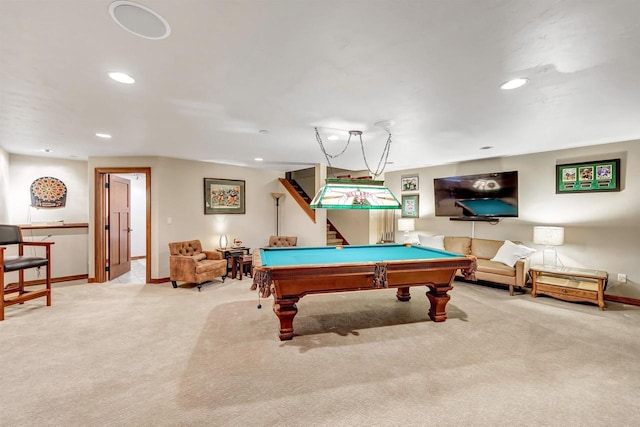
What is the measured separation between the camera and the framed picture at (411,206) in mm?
Answer: 6711

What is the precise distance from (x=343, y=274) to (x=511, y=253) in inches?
137

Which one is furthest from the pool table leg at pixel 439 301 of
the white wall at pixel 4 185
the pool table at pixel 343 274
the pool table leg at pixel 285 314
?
the white wall at pixel 4 185

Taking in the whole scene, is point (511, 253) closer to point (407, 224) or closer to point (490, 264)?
point (490, 264)

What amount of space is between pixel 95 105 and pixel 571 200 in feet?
21.5

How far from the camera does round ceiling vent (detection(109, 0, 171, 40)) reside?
4.64 ft

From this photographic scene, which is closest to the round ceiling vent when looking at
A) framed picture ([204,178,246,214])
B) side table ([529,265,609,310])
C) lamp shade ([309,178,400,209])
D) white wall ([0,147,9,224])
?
lamp shade ([309,178,400,209])

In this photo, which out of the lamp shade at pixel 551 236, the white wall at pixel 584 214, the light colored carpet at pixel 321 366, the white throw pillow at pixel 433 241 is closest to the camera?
the light colored carpet at pixel 321 366

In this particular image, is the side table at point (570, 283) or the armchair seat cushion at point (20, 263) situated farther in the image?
the side table at point (570, 283)

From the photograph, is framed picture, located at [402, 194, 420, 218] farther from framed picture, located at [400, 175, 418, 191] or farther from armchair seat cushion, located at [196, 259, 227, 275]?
→ armchair seat cushion, located at [196, 259, 227, 275]

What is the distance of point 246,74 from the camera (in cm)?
214

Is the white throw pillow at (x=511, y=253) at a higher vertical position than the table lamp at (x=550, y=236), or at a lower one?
lower

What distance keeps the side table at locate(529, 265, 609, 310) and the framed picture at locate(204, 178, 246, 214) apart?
225 inches

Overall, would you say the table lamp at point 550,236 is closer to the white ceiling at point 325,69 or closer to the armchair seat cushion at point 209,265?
the white ceiling at point 325,69

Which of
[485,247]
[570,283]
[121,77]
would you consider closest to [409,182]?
[485,247]
